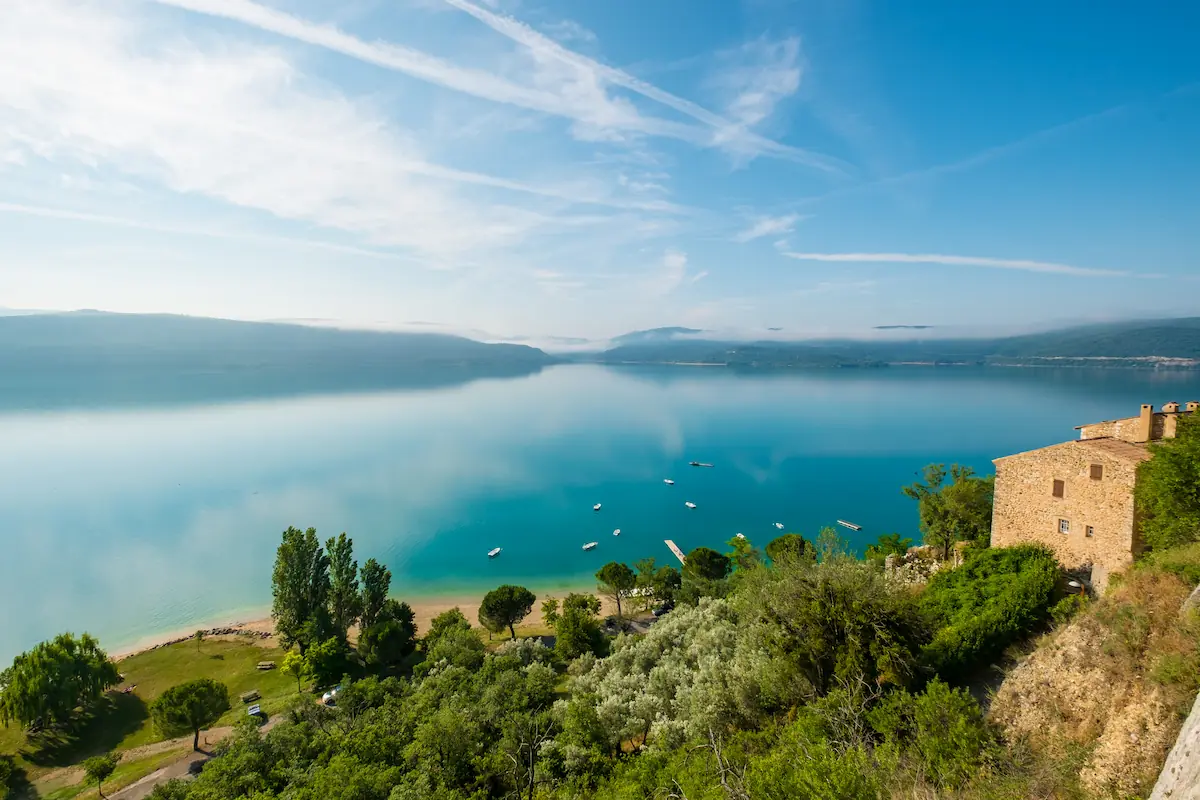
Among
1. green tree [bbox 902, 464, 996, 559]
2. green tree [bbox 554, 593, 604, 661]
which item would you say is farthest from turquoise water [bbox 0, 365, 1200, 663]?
green tree [bbox 902, 464, 996, 559]

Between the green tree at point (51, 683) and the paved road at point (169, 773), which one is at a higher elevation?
the green tree at point (51, 683)

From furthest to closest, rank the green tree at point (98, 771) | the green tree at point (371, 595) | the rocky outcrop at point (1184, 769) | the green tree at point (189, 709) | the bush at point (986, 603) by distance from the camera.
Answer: the green tree at point (371, 595) → the green tree at point (189, 709) → the green tree at point (98, 771) → the bush at point (986, 603) → the rocky outcrop at point (1184, 769)

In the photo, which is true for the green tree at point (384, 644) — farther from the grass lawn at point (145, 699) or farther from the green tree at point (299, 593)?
the grass lawn at point (145, 699)

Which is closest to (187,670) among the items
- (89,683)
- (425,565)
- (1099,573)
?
(89,683)

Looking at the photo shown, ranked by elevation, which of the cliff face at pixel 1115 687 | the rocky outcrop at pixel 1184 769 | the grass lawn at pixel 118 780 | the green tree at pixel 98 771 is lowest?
the grass lawn at pixel 118 780

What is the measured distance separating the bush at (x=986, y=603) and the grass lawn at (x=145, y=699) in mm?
28213

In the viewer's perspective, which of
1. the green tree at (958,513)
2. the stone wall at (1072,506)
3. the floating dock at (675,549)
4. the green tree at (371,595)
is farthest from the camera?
the floating dock at (675,549)

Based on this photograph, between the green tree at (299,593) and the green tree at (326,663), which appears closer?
the green tree at (326,663)

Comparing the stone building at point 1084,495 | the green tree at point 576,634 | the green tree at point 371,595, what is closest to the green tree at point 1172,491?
the stone building at point 1084,495

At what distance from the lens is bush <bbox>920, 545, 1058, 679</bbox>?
556 inches

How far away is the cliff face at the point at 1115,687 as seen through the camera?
8.19 metres

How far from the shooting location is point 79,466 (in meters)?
79.1

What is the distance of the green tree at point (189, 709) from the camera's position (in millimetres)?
22312

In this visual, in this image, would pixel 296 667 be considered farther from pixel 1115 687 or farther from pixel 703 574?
pixel 1115 687
